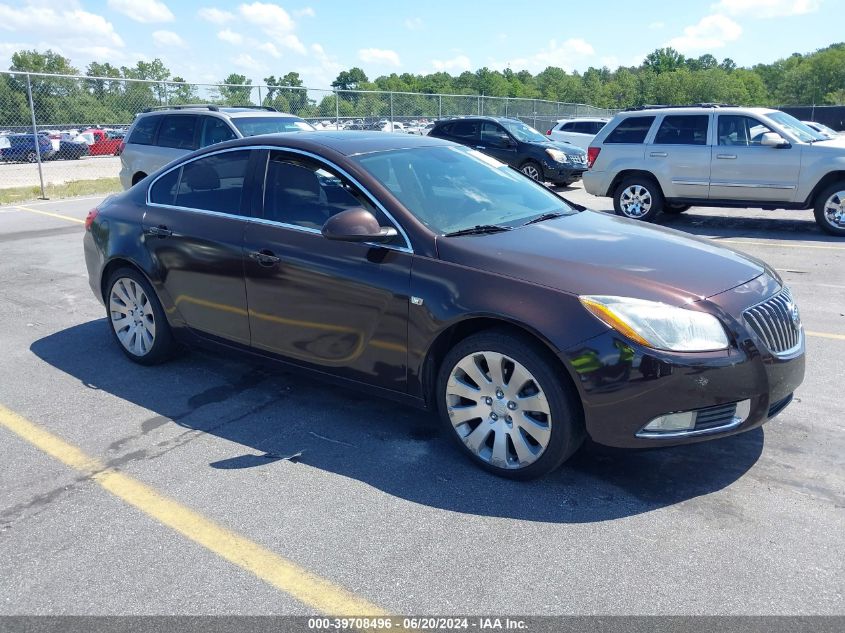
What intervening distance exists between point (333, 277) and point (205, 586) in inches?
71.7

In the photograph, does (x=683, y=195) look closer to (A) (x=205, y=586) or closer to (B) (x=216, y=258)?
(B) (x=216, y=258)

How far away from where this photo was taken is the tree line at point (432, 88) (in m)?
19.2

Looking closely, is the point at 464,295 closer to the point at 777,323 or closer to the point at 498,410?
the point at 498,410

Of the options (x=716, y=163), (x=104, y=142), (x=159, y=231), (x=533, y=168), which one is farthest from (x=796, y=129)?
(x=104, y=142)

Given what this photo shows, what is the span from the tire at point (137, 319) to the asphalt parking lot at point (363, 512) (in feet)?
0.84

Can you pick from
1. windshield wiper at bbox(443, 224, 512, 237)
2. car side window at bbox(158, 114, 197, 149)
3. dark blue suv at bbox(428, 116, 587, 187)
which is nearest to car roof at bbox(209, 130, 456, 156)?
windshield wiper at bbox(443, 224, 512, 237)

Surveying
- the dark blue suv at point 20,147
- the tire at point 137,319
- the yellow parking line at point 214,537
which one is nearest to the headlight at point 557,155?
the tire at point 137,319

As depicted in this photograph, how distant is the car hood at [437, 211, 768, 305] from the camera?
349 centimetres

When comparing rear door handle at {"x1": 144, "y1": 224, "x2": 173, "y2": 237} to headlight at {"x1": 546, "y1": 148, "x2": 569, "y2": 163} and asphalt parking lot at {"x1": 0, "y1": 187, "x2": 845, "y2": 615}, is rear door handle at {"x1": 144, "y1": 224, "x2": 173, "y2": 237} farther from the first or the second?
headlight at {"x1": 546, "y1": 148, "x2": 569, "y2": 163}

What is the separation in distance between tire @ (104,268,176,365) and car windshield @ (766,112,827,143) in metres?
9.70

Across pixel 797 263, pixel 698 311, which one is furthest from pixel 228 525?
pixel 797 263

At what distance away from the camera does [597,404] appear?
3.37m

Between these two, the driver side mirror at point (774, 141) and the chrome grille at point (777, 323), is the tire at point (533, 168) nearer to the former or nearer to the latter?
the driver side mirror at point (774, 141)

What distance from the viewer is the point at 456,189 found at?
176 inches
